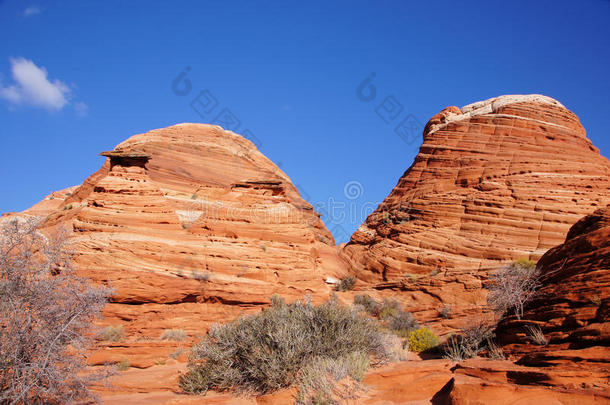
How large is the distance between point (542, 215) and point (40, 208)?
37059mm

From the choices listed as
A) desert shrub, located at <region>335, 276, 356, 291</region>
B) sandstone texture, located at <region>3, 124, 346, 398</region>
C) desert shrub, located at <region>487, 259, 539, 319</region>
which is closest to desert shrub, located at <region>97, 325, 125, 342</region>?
sandstone texture, located at <region>3, 124, 346, 398</region>

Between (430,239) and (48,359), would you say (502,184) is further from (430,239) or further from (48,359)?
(48,359)

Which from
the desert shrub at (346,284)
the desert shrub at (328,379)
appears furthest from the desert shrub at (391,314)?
the desert shrub at (328,379)

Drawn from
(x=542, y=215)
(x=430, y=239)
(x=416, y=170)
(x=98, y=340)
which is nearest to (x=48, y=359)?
(x=98, y=340)

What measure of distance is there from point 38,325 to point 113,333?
5.85 metres

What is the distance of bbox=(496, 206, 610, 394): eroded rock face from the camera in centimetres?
605

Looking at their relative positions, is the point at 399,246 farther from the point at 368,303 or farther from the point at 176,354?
the point at 176,354

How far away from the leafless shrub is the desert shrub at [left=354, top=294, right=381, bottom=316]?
14.9 m

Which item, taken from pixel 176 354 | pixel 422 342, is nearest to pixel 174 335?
pixel 176 354

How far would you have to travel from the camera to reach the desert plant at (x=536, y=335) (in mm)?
7740

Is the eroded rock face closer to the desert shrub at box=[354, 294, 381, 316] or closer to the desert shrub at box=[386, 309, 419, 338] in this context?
the desert shrub at box=[386, 309, 419, 338]

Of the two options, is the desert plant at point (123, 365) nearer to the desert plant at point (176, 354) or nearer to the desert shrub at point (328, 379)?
the desert plant at point (176, 354)

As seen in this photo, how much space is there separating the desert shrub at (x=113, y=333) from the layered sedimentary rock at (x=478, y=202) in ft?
44.1

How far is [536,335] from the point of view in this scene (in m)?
7.91
